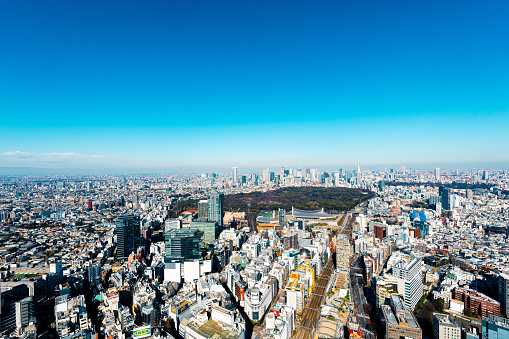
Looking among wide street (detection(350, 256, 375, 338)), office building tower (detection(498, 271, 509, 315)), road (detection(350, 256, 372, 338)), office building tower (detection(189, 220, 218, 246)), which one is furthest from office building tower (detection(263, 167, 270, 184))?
office building tower (detection(498, 271, 509, 315))

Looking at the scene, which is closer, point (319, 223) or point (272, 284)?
point (272, 284)

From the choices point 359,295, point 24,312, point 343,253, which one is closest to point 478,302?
point 359,295

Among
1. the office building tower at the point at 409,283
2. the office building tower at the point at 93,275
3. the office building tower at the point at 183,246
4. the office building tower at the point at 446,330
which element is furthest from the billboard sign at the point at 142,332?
the office building tower at the point at 409,283

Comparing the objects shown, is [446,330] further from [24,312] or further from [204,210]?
[204,210]

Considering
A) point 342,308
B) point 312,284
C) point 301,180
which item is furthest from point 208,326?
point 301,180

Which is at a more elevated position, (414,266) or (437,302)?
(414,266)

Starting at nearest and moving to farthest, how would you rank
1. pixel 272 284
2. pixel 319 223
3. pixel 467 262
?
pixel 272 284 → pixel 467 262 → pixel 319 223

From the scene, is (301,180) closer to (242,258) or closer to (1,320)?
(242,258)

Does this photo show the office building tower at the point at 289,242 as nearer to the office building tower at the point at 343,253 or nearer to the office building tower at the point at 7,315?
the office building tower at the point at 343,253
